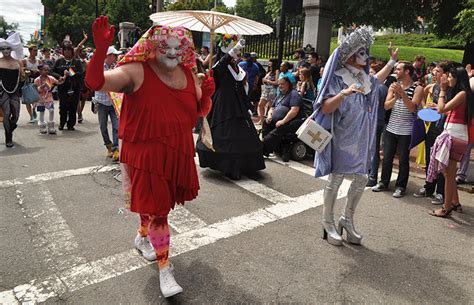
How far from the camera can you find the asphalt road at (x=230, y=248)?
3.16 meters

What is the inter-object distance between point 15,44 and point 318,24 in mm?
9918

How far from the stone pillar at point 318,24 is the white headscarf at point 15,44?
9677mm

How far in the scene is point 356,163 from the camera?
3873 mm

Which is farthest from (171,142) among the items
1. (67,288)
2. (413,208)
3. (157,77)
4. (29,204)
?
(413,208)

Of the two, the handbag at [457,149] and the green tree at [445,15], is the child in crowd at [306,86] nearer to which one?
the handbag at [457,149]

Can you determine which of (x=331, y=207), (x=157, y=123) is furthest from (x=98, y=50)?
(x=331, y=207)

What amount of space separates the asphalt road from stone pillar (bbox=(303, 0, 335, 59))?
30.8 feet

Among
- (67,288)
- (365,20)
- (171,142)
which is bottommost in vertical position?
(67,288)

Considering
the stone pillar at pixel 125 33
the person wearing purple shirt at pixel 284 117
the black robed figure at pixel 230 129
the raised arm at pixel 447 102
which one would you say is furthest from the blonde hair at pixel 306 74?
the stone pillar at pixel 125 33

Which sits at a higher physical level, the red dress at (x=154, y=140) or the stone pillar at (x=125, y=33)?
the stone pillar at (x=125, y=33)

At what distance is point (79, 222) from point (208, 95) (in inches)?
84.4

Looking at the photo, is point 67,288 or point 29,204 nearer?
point 67,288

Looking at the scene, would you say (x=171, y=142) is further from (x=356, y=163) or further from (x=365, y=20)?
(x=365, y=20)

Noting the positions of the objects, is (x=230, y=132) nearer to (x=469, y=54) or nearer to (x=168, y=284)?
(x=168, y=284)
